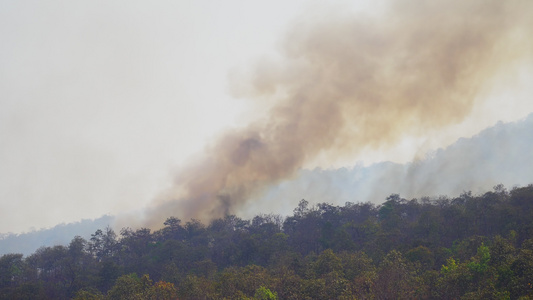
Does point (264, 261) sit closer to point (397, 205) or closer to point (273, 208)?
point (397, 205)

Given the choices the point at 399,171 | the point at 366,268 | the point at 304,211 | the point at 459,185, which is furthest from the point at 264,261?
the point at 399,171

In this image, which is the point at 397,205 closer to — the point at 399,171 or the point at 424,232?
the point at 424,232

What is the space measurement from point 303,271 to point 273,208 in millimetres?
133197

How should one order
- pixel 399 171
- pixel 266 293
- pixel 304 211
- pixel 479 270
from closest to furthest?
pixel 479 270 < pixel 266 293 < pixel 304 211 < pixel 399 171

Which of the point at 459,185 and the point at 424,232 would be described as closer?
the point at 424,232

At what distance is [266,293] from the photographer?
44594 millimetres

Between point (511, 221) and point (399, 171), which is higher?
point (399, 171)

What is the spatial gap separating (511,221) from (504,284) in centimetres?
3588

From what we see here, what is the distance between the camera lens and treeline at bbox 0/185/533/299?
4319cm

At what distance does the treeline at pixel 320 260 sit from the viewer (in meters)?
43.2

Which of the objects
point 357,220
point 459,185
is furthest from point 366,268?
point 459,185

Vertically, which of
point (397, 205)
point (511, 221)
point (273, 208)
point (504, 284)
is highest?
point (273, 208)

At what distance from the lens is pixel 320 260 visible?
5650 cm

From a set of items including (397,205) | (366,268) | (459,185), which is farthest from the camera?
(459,185)
